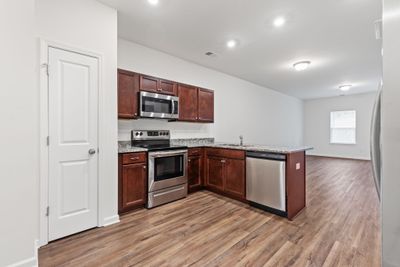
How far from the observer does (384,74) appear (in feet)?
2.88

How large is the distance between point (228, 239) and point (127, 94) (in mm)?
2438

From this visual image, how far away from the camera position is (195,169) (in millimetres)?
3906

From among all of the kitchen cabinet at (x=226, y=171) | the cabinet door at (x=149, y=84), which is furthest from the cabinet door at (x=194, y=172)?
the cabinet door at (x=149, y=84)

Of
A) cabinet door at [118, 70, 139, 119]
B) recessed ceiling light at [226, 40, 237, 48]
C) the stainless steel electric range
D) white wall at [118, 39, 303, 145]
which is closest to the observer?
cabinet door at [118, 70, 139, 119]

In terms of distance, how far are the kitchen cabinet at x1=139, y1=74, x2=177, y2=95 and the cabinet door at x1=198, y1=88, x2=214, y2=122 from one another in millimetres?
705

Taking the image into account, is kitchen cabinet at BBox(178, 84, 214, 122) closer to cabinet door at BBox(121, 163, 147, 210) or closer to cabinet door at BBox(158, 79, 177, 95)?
cabinet door at BBox(158, 79, 177, 95)

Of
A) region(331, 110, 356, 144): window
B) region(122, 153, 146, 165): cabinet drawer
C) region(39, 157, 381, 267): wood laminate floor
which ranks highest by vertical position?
region(331, 110, 356, 144): window

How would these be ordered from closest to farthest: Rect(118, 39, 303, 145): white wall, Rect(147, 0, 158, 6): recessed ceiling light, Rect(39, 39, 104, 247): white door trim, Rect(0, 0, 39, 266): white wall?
Rect(0, 0, 39, 266): white wall
Rect(39, 39, 104, 247): white door trim
Rect(147, 0, 158, 6): recessed ceiling light
Rect(118, 39, 303, 145): white wall

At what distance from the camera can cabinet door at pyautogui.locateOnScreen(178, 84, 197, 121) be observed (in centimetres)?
388

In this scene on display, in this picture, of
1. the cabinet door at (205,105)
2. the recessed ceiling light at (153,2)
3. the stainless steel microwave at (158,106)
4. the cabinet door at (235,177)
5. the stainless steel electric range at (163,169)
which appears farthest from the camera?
the cabinet door at (205,105)

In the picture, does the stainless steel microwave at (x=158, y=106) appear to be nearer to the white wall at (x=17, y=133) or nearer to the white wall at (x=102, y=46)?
the white wall at (x=102, y=46)

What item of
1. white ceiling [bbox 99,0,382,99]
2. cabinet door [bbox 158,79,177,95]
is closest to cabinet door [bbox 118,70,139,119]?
cabinet door [bbox 158,79,177,95]

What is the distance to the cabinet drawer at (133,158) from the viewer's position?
9.26ft

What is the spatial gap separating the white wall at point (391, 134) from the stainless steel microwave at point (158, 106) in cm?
291
